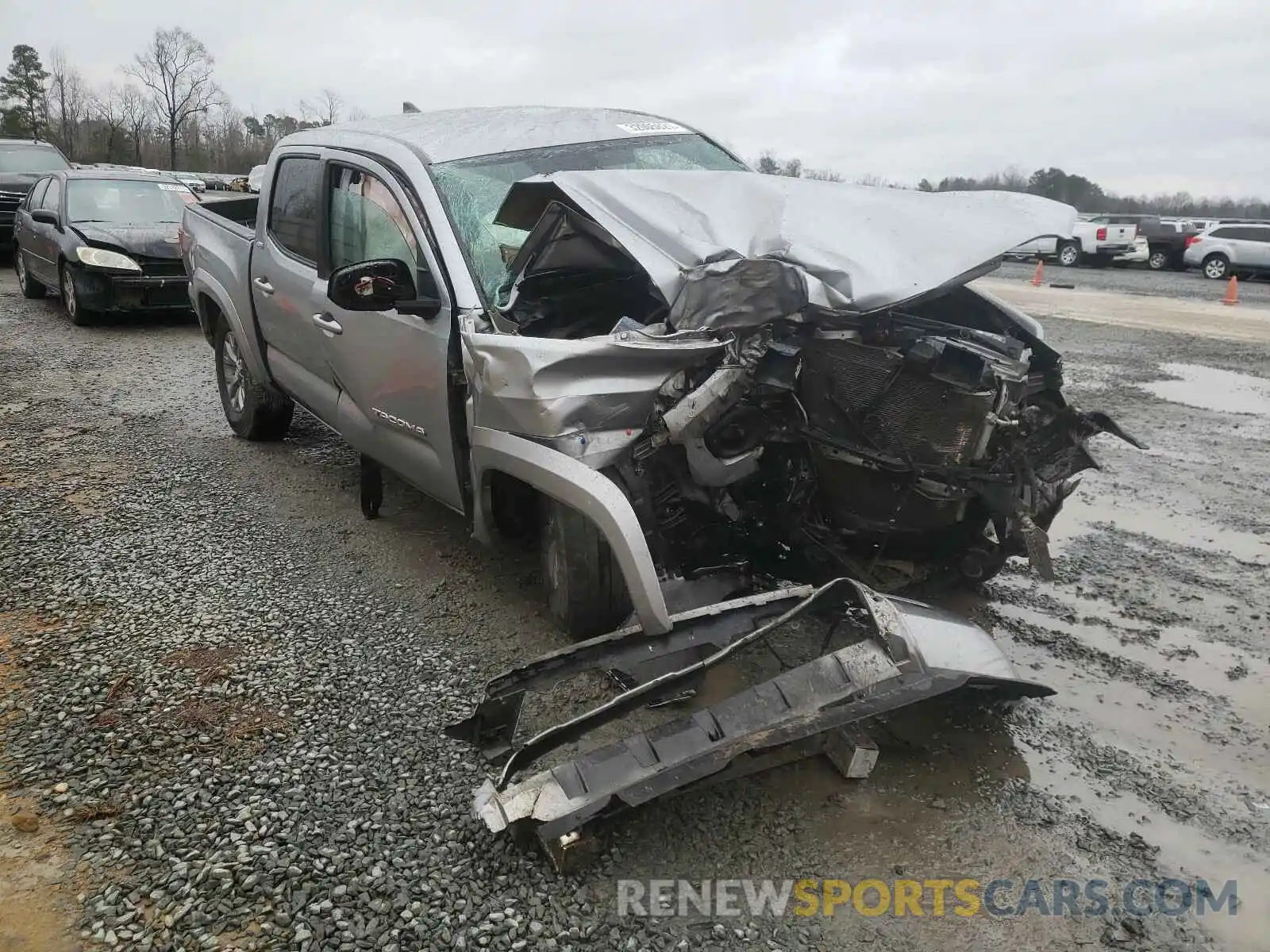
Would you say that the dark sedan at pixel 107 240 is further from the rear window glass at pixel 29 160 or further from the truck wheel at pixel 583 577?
the truck wheel at pixel 583 577

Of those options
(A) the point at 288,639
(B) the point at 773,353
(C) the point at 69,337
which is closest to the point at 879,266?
(B) the point at 773,353

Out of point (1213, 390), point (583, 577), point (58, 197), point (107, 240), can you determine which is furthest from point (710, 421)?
point (58, 197)

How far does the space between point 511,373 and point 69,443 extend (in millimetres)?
4530

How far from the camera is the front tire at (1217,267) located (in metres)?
22.7

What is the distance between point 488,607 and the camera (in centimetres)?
381

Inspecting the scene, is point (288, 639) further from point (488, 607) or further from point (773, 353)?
point (773, 353)

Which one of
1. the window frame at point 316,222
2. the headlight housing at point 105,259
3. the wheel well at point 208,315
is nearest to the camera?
the window frame at point 316,222

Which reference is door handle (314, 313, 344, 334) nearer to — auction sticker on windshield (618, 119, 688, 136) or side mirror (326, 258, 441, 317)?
side mirror (326, 258, 441, 317)

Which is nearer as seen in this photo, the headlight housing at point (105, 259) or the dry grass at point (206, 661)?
the dry grass at point (206, 661)

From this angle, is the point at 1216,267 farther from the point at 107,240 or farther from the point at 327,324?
Result: the point at 327,324

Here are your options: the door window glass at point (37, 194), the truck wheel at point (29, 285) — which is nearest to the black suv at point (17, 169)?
the truck wheel at point (29, 285)

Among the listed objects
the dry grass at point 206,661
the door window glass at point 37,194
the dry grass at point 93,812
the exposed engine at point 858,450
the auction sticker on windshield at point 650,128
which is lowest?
the dry grass at point 93,812

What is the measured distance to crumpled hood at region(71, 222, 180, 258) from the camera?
9836mm

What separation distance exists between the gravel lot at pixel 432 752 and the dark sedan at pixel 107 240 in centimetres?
550
